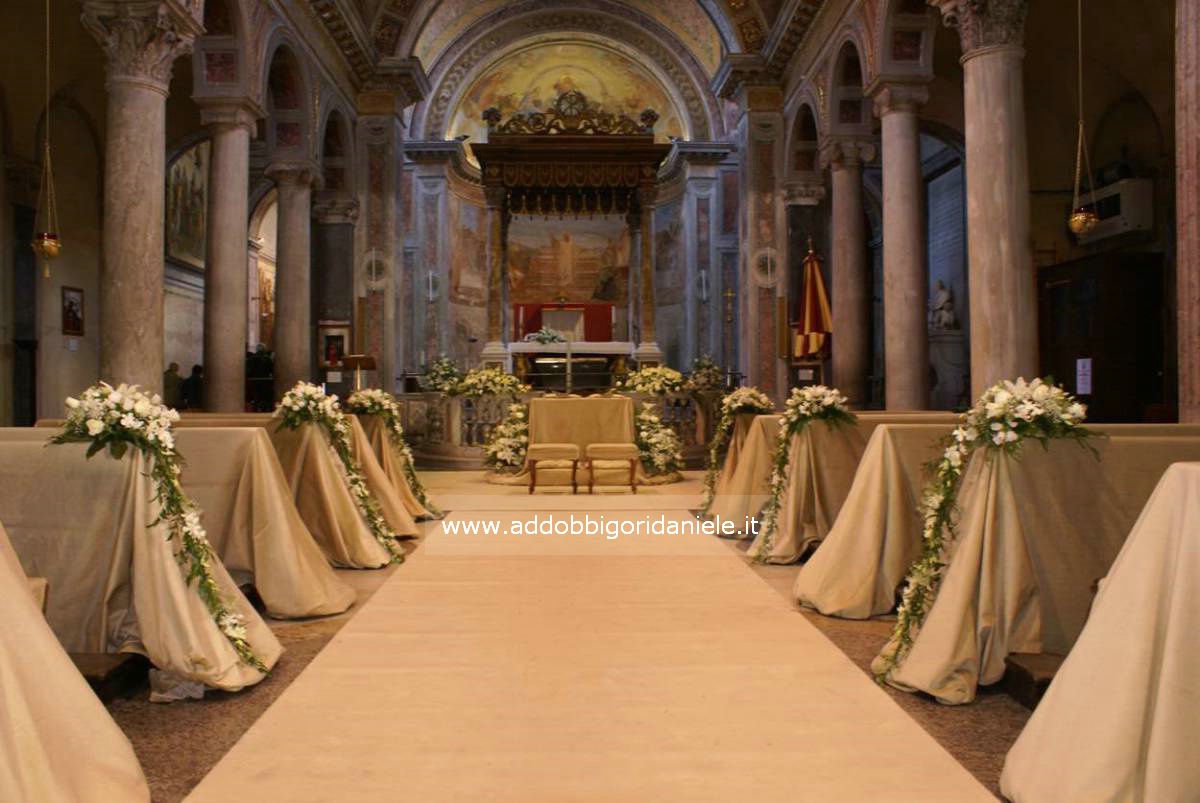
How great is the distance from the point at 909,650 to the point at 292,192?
12983 millimetres

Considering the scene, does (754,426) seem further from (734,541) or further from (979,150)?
(979,150)

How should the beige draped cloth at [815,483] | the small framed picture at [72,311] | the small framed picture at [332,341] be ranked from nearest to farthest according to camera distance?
1. the beige draped cloth at [815,483]
2. the small framed picture at [72,311]
3. the small framed picture at [332,341]

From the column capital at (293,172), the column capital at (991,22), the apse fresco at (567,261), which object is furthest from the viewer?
the apse fresco at (567,261)

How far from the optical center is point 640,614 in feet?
15.1

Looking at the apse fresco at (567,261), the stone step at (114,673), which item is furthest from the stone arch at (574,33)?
the stone step at (114,673)

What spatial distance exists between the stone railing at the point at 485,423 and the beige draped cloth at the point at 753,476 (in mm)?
5967

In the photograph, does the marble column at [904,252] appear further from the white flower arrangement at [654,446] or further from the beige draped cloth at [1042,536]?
the beige draped cloth at [1042,536]

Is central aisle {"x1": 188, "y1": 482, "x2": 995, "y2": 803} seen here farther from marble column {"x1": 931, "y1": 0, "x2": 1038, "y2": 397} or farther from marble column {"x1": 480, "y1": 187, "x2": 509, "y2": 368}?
marble column {"x1": 480, "y1": 187, "x2": 509, "y2": 368}

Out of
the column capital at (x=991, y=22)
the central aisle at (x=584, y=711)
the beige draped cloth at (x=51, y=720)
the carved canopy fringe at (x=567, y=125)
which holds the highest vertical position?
the carved canopy fringe at (x=567, y=125)

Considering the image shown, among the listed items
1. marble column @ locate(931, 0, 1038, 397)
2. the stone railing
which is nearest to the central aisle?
marble column @ locate(931, 0, 1038, 397)

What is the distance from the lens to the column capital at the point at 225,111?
11.2 meters

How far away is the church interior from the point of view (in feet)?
8.95

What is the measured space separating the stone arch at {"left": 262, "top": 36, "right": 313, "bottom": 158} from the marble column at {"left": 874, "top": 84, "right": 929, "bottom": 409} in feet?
27.9

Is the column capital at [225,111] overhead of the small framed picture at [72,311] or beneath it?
overhead
